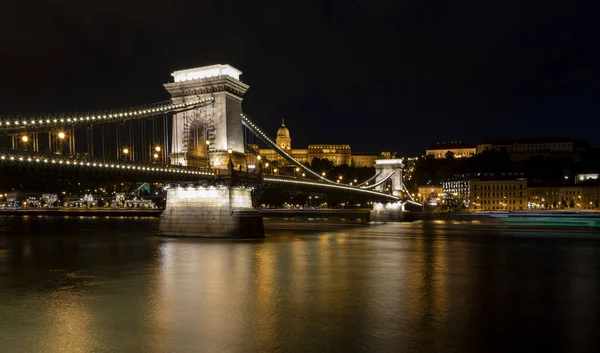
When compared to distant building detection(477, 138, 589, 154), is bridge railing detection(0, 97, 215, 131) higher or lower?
lower

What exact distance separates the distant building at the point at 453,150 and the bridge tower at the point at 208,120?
470 ft

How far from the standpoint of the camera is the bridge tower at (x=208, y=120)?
34.8m

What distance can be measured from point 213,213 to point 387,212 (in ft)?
160

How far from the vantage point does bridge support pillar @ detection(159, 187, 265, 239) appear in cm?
3219

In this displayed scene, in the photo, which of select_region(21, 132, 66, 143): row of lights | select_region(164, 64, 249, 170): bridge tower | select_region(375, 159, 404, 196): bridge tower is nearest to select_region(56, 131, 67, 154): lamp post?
select_region(21, 132, 66, 143): row of lights

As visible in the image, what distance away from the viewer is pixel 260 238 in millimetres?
34375

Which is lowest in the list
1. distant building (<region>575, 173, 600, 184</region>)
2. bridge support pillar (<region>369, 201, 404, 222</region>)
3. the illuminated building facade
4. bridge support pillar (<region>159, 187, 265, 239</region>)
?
bridge support pillar (<region>369, 201, 404, 222</region>)

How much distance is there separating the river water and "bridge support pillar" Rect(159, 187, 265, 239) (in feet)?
11.9

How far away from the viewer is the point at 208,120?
35.4 meters

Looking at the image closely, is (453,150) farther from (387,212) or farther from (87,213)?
(87,213)

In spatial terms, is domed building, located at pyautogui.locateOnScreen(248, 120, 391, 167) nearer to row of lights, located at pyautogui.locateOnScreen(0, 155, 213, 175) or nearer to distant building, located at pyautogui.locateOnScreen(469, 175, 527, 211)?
distant building, located at pyautogui.locateOnScreen(469, 175, 527, 211)

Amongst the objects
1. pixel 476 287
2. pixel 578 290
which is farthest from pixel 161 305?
pixel 578 290

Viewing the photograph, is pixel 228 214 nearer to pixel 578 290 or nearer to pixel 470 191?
pixel 578 290

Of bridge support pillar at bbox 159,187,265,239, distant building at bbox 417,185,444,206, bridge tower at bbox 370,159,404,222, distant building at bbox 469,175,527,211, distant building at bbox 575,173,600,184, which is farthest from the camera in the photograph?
distant building at bbox 417,185,444,206
